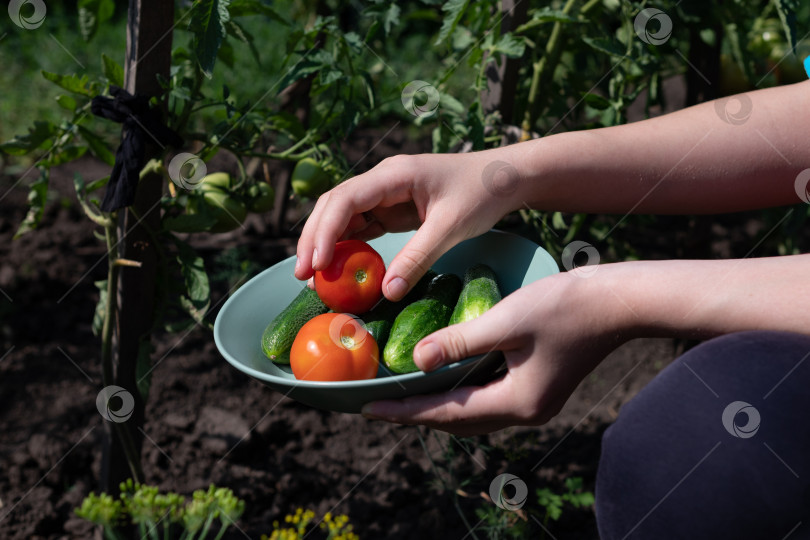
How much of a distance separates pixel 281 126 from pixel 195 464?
103 centimetres

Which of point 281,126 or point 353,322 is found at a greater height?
point 281,126

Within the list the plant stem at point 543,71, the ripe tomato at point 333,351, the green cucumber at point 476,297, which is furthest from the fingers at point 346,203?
the plant stem at point 543,71

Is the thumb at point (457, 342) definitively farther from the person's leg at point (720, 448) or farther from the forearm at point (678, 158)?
the forearm at point (678, 158)

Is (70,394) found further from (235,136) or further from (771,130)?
(771,130)

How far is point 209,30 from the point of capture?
119cm

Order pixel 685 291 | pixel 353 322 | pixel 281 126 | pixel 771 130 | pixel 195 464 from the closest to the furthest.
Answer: pixel 685 291 → pixel 353 322 → pixel 771 130 → pixel 281 126 → pixel 195 464

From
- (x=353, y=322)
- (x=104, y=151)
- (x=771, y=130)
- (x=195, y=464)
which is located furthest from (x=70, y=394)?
(x=771, y=130)

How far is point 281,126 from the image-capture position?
1.60 meters

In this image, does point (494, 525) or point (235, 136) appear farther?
point (494, 525)

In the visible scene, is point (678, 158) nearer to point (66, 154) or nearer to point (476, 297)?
point (476, 297)

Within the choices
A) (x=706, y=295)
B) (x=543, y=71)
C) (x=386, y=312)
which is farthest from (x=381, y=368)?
(x=543, y=71)

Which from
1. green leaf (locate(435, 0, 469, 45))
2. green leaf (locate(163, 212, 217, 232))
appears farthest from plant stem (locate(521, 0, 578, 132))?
green leaf (locate(163, 212, 217, 232))

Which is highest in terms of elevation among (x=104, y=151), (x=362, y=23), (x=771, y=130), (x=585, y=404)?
(x=104, y=151)

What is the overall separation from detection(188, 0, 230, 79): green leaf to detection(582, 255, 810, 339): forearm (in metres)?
0.78
